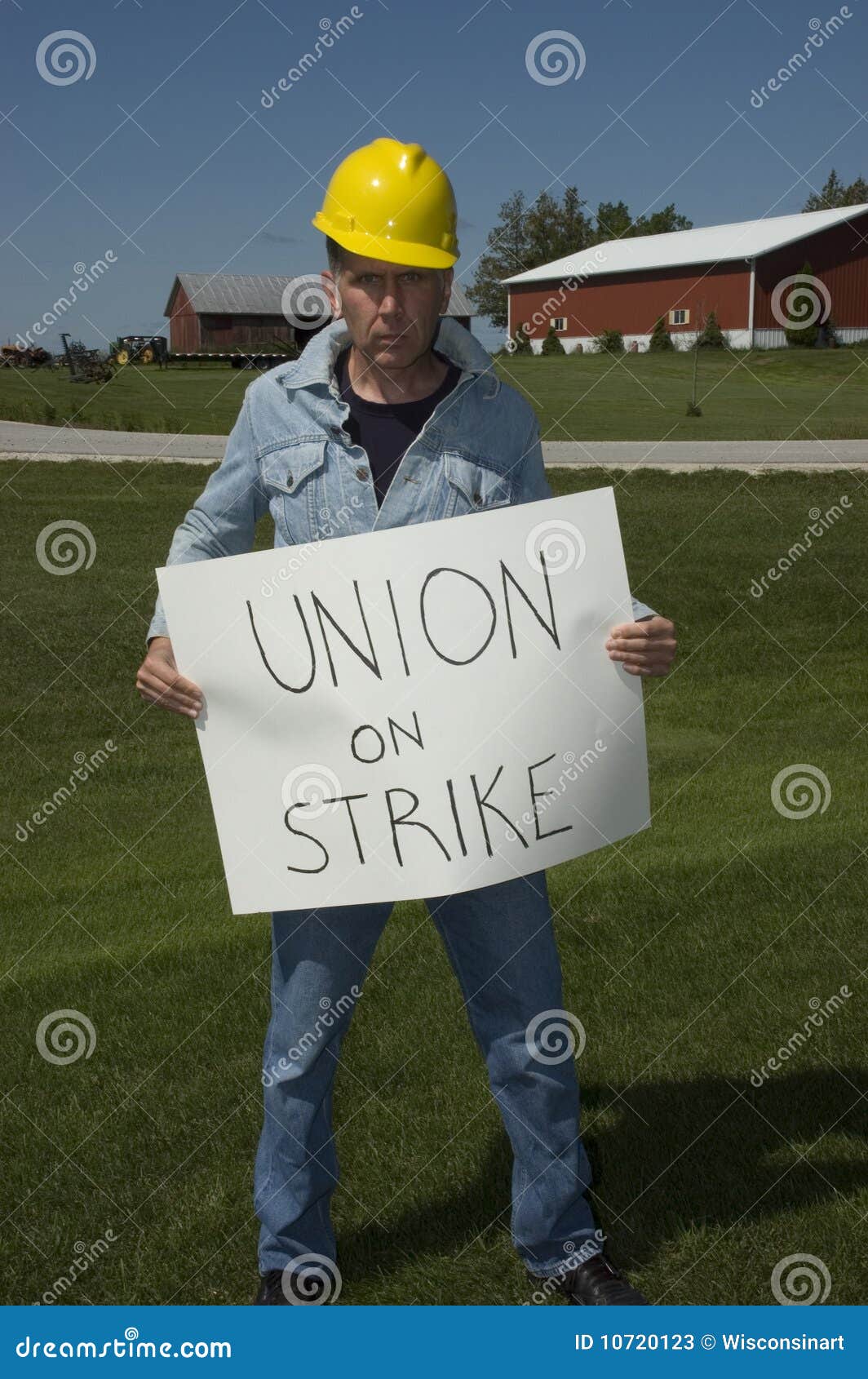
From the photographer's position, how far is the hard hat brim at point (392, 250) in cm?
272

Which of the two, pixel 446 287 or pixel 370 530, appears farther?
pixel 370 530

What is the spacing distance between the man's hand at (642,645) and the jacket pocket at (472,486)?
385 mm

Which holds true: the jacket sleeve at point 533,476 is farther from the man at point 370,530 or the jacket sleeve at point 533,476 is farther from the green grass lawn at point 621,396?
the green grass lawn at point 621,396

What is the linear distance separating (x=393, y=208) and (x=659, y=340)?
5392cm

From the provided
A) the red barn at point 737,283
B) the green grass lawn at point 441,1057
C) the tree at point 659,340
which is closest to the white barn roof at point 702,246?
the red barn at point 737,283

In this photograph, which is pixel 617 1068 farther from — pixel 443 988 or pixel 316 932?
pixel 316 932

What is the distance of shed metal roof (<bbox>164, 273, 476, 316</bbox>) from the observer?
60.3 meters

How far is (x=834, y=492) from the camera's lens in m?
17.3

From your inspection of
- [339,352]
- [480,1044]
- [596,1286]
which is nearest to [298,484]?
[339,352]

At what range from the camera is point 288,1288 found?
10.1 feet

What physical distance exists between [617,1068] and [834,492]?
14367mm

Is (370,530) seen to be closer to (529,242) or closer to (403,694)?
(403,694)

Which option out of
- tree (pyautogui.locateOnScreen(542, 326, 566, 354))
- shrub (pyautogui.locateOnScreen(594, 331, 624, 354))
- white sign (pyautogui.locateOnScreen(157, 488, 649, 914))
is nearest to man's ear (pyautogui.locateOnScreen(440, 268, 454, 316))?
white sign (pyautogui.locateOnScreen(157, 488, 649, 914))

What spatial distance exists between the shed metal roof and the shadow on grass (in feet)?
191
